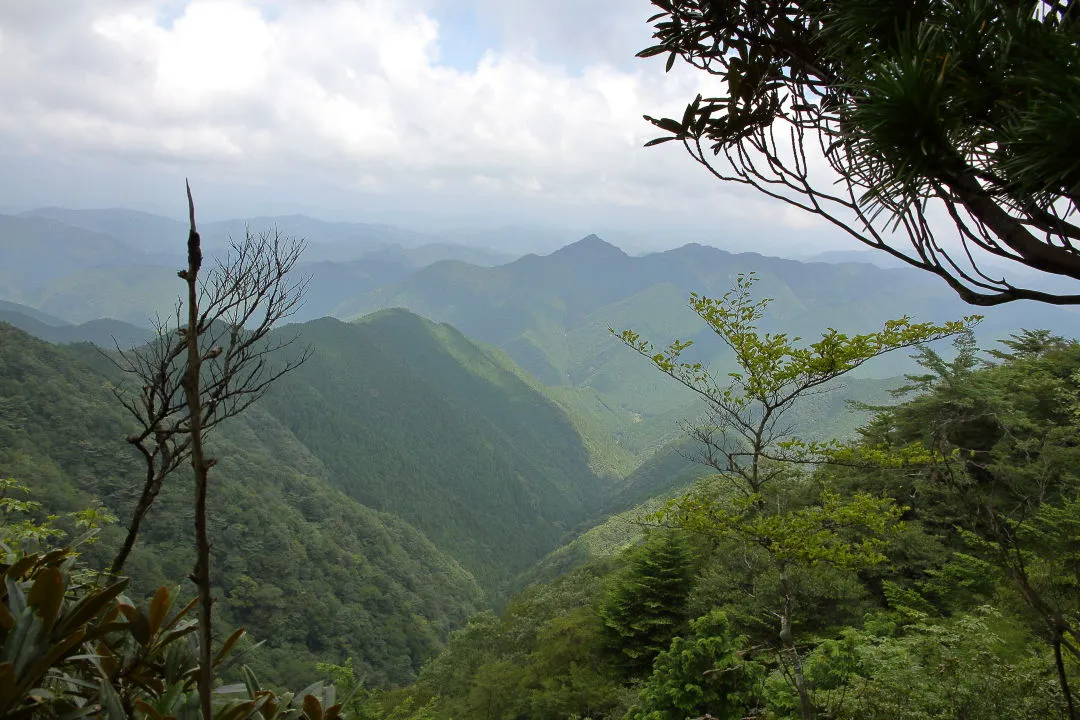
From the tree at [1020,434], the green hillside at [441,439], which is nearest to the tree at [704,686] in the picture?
the tree at [1020,434]

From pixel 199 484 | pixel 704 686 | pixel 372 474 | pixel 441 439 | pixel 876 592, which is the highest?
pixel 199 484

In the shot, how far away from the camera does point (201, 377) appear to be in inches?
99.0

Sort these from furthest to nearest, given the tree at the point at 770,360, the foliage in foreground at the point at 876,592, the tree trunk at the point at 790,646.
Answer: the tree at the point at 770,360
the foliage in foreground at the point at 876,592
the tree trunk at the point at 790,646

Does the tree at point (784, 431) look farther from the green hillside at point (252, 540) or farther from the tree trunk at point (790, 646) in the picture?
the green hillside at point (252, 540)

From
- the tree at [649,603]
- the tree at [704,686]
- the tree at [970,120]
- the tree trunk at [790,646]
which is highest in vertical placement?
the tree at [970,120]

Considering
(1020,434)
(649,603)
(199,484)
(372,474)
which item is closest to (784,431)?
(199,484)

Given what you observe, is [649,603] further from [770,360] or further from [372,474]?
[372,474]

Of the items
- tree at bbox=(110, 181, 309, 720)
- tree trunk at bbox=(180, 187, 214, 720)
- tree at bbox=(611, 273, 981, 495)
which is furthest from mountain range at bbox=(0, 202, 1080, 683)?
tree at bbox=(611, 273, 981, 495)

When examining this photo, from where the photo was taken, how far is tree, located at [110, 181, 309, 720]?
4.58 ft

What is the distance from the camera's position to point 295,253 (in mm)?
4141

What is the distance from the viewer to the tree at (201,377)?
55.0 inches

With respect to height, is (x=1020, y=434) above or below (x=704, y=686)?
above

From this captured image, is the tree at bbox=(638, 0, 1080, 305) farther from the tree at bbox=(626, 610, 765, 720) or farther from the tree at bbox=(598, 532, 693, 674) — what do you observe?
the tree at bbox=(598, 532, 693, 674)

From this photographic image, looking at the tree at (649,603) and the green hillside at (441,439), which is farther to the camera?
the green hillside at (441,439)
